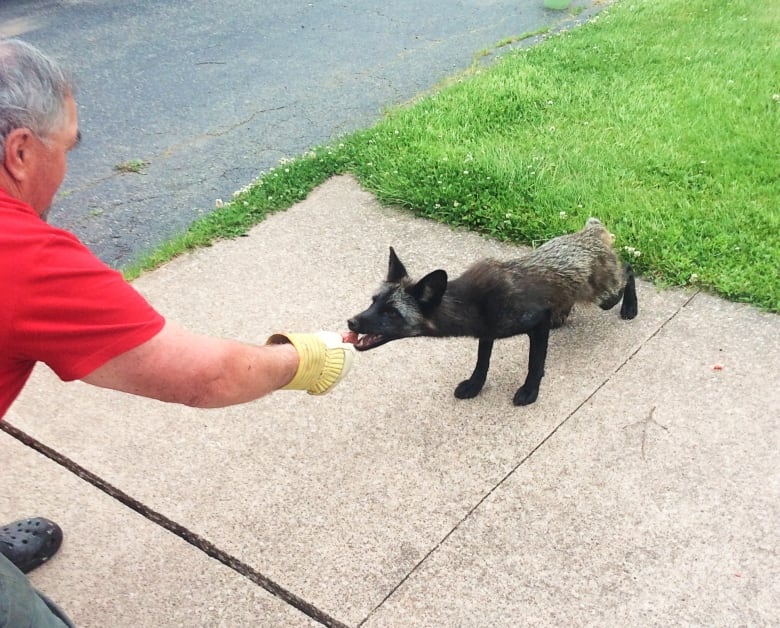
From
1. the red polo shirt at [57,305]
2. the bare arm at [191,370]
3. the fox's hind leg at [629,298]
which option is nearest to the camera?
the red polo shirt at [57,305]

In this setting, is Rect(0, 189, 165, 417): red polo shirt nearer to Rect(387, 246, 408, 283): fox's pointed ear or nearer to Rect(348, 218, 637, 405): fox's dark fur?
Rect(348, 218, 637, 405): fox's dark fur

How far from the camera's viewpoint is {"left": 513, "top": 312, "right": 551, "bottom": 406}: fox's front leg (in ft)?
12.2

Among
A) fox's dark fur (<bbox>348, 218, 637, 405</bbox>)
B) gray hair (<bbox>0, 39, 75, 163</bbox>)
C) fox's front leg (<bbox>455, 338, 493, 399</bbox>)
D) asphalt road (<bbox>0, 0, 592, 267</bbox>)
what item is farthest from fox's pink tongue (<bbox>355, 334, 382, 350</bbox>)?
asphalt road (<bbox>0, 0, 592, 267</bbox>)

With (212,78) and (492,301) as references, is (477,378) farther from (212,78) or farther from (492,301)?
(212,78)

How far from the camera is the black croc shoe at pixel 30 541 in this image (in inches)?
120

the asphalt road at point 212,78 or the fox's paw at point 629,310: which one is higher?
the asphalt road at point 212,78

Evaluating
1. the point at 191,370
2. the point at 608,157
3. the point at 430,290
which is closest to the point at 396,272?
the point at 430,290

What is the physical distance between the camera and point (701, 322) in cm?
419

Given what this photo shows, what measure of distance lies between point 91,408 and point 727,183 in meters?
4.28

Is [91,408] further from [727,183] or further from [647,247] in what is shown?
[727,183]

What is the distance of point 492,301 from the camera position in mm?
3666

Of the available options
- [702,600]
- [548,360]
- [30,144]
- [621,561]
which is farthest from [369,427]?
[30,144]

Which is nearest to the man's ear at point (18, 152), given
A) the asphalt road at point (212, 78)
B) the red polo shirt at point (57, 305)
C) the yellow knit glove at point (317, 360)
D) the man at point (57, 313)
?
the man at point (57, 313)

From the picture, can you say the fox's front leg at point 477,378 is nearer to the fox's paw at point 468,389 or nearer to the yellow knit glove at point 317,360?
the fox's paw at point 468,389
